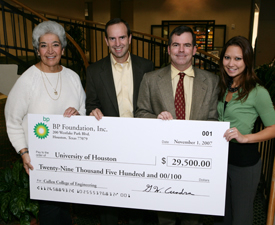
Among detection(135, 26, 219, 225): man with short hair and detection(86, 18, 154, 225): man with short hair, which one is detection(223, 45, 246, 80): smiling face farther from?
detection(86, 18, 154, 225): man with short hair

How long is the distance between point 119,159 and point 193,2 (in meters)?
9.68

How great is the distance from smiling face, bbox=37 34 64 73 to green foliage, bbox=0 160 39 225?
4.05 ft

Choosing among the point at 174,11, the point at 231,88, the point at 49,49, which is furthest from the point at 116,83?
the point at 174,11

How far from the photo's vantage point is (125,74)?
7.07ft

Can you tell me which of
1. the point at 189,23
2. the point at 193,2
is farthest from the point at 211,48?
the point at 193,2

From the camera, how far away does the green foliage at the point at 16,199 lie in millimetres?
2215

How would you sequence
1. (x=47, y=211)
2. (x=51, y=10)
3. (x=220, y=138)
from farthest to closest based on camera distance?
(x=51, y=10)
(x=47, y=211)
(x=220, y=138)

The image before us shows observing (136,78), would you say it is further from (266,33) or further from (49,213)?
(266,33)

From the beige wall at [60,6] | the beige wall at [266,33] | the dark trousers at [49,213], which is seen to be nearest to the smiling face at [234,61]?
the dark trousers at [49,213]

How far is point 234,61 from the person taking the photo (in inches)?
66.9

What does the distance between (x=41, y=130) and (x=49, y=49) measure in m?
0.61

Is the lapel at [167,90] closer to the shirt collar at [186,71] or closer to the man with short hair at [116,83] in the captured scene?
the shirt collar at [186,71]


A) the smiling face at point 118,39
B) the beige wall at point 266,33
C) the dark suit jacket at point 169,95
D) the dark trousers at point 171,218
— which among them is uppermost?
the beige wall at point 266,33

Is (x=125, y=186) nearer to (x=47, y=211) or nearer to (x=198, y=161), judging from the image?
(x=198, y=161)
